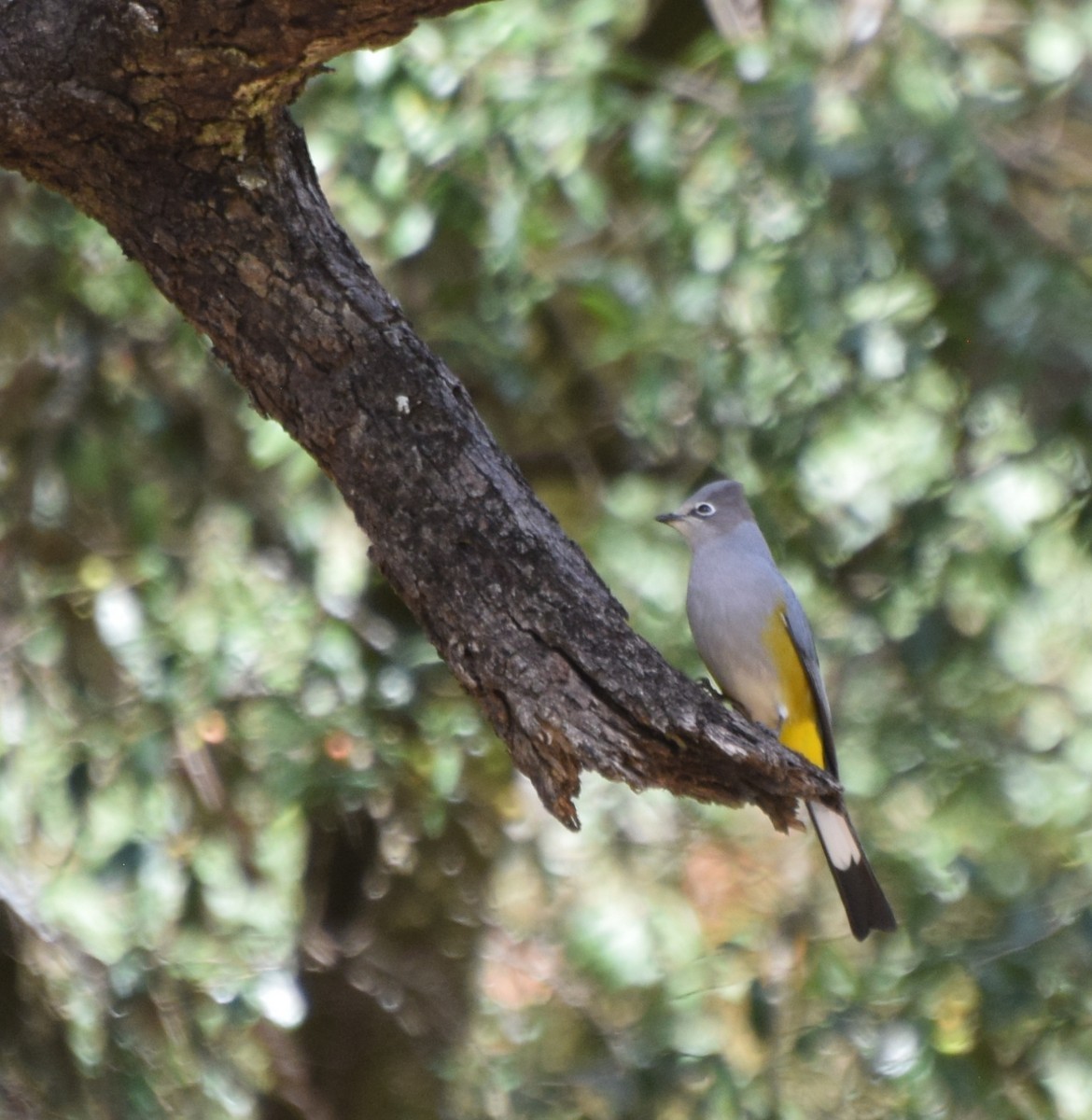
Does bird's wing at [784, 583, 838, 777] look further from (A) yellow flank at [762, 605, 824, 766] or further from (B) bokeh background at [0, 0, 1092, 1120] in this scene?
(B) bokeh background at [0, 0, 1092, 1120]

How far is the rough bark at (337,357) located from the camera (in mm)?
2693

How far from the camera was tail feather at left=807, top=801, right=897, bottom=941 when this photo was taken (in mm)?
4738

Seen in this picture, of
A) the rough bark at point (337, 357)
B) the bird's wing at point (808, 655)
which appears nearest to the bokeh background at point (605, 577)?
the bird's wing at point (808, 655)

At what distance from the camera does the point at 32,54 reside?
114 inches

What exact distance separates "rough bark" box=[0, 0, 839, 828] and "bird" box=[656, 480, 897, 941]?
2.20 m

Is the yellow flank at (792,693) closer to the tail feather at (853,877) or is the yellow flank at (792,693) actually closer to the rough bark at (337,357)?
the tail feather at (853,877)

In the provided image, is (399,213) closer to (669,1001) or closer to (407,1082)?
(669,1001)

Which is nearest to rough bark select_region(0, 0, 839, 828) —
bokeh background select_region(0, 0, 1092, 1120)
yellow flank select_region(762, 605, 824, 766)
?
bokeh background select_region(0, 0, 1092, 1120)

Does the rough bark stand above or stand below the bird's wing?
above

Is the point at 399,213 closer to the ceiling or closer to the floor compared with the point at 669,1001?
closer to the ceiling

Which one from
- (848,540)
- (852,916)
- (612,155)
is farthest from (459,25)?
(852,916)

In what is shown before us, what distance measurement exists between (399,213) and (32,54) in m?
2.60

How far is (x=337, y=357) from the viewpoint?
297 centimetres

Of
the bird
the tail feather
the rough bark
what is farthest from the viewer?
the bird
